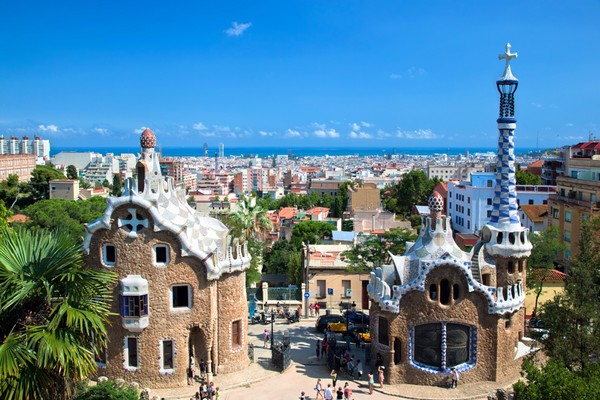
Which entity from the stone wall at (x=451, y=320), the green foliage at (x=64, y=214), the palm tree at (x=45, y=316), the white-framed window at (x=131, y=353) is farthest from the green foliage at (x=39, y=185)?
the palm tree at (x=45, y=316)

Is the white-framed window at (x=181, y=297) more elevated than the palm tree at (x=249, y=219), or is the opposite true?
the palm tree at (x=249, y=219)

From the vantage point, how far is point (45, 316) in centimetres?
1783

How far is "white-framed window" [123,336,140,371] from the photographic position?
94.9 feet

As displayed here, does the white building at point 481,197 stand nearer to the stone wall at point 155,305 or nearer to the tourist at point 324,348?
the tourist at point 324,348

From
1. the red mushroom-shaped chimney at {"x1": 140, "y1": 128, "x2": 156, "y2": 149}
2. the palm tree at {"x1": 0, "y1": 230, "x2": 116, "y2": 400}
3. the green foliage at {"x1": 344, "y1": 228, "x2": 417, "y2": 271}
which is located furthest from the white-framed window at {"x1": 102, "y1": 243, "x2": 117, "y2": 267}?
the green foliage at {"x1": 344, "y1": 228, "x2": 417, "y2": 271}

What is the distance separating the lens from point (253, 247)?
52094mm

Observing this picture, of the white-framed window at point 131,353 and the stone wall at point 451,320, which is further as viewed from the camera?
the white-framed window at point 131,353

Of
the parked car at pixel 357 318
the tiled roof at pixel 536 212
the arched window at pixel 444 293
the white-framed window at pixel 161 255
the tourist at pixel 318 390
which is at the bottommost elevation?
the tourist at pixel 318 390

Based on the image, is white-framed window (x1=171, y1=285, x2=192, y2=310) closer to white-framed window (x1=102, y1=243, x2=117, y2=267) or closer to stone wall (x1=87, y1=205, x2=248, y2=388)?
stone wall (x1=87, y1=205, x2=248, y2=388)

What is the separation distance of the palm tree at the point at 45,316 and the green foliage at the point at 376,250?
25.2m

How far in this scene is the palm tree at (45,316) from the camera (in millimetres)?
15836

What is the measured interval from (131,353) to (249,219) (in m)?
24.9

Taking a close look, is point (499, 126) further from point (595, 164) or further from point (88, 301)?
point (595, 164)

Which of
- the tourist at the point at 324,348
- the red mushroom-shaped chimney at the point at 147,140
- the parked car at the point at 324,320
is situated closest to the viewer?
the red mushroom-shaped chimney at the point at 147,140
